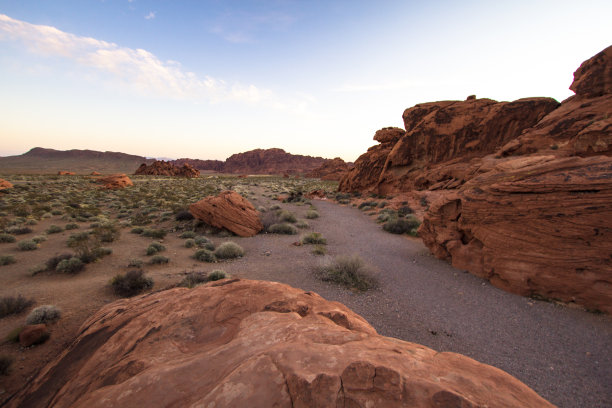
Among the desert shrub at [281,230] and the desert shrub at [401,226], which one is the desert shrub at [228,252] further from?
the desert shrub at [401,226]

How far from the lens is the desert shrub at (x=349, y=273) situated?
6.45m

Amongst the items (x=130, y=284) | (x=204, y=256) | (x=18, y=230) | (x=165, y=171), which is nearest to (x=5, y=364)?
(x=130, y=284)

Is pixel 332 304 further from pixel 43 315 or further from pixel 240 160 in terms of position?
pixel 240 160

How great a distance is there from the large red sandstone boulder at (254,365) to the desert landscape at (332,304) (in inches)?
0.6

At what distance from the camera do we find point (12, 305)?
4742mm

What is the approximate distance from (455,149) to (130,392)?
25.8 metres

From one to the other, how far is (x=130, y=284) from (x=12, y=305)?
1.94 m

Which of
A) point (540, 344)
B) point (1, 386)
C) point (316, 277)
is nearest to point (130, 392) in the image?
point (1, 386)

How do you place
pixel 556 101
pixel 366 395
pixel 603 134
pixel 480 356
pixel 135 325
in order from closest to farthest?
pixel 366 395 → pixel 135 325 → pixel 480 356 → pixel 603 134 → pixel 556 101

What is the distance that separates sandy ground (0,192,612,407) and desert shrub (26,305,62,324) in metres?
0.16

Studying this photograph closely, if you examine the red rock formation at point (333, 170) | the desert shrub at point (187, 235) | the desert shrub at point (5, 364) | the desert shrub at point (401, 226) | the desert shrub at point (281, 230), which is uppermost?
the red rock formation at point (333, 170)

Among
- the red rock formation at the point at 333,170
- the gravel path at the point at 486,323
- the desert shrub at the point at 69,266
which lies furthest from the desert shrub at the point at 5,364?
the red rock formation at the point at 333,170

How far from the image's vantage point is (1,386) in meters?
3.23

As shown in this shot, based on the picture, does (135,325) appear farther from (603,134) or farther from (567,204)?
(603,134)
